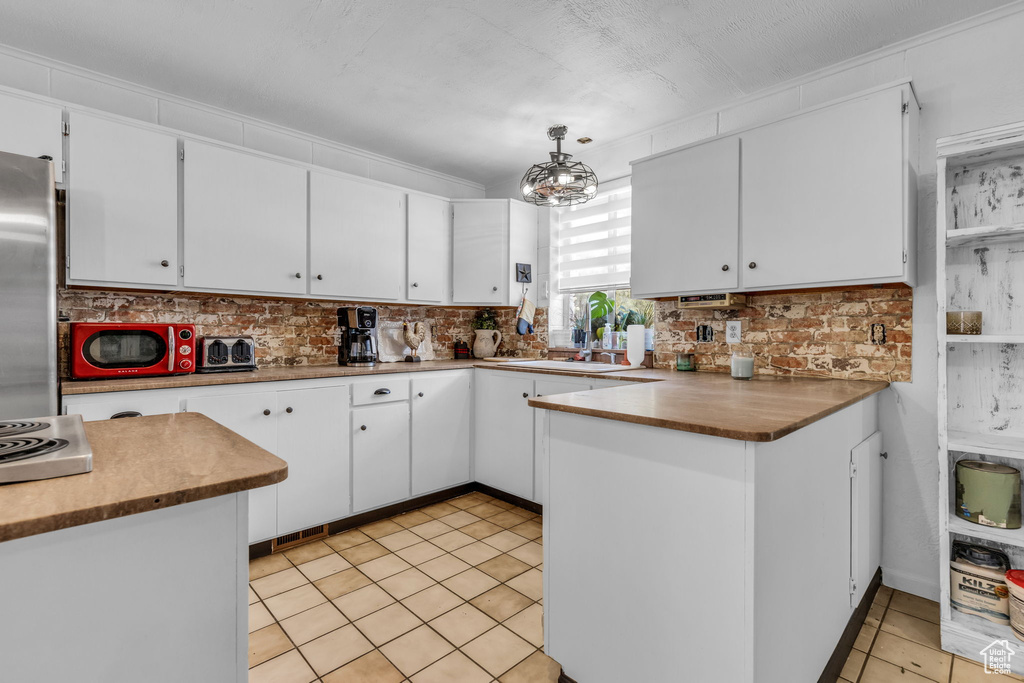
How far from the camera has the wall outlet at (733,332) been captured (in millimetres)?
2859

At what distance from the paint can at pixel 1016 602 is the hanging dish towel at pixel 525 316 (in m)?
2.95

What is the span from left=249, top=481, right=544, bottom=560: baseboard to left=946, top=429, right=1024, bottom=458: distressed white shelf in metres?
1.87

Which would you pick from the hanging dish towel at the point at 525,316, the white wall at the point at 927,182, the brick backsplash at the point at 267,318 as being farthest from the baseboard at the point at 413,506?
the white wall at the point at 927,182

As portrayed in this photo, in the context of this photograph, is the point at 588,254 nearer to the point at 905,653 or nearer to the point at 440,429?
the point at 440,429

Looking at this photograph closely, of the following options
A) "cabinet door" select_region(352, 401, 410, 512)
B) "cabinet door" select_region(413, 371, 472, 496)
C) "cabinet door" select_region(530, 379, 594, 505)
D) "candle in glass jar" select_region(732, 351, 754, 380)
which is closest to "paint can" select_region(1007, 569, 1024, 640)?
"candle in glass jar" select_region(732, 351, 754, 380)

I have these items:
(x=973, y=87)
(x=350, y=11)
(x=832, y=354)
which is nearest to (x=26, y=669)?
(x=350, y=11)

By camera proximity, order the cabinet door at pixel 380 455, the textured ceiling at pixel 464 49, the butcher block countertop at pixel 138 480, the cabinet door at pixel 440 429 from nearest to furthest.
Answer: the butcher block countertop at pixel 138 480 < the textured ceiling at pixel 464 49 < the cabinet door at pixel 380 455 < the cabinet door at pixel 440 429

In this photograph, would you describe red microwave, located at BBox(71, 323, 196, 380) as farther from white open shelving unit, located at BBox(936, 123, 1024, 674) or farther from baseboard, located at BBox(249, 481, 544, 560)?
white open shelving unit, located at BBox(936, 123, 1024, 674)

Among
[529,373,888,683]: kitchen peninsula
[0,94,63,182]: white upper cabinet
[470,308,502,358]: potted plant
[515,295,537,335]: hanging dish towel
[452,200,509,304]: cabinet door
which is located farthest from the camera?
[470,308,502,358]: potted plant

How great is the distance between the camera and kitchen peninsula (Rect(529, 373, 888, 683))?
1.23m

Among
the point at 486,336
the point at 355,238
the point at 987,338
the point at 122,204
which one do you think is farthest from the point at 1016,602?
the point at 122,204

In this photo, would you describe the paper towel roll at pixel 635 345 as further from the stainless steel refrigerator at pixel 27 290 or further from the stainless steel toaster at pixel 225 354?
the stainless steel refrigerator at pixel 27 290

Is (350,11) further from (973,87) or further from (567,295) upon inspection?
(973,87)

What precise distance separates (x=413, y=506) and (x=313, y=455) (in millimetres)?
831
